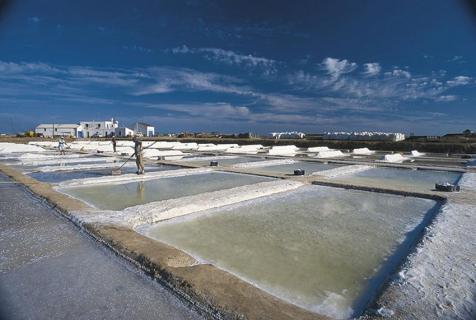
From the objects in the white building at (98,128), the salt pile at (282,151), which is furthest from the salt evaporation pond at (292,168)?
the white building at (98,128)

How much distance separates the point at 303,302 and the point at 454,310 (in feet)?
2.93

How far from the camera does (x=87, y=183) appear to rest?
6691 mm

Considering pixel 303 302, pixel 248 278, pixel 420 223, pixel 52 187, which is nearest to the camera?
pixel 303 302

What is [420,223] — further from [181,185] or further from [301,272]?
[181,185]

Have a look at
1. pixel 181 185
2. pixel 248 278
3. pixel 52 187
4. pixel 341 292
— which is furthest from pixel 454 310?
pixel 52 187

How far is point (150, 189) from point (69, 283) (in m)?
4.13

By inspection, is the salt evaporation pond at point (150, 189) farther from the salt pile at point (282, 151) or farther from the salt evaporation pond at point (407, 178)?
the salt pile at point (282, 151)

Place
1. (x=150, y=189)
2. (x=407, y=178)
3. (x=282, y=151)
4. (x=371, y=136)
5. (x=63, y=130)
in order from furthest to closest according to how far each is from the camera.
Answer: (x=63, y=130), (x=371, y=136), (x=282, y=151), (x=407, y=178), (x=150, y=189)

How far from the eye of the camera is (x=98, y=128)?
55.9 metres

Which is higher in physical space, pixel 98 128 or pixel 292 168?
pixel 98 128

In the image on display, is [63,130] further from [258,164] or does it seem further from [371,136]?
[258,164]

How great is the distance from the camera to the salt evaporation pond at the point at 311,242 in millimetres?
2258

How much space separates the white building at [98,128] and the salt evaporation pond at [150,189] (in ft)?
162

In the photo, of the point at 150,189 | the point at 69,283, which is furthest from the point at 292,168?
the point at 69,283
